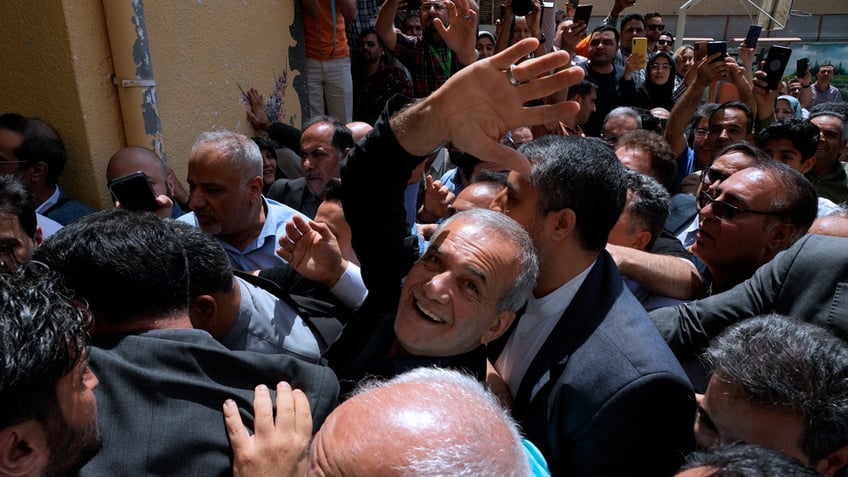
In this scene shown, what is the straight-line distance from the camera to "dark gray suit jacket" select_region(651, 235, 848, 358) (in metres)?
1.96

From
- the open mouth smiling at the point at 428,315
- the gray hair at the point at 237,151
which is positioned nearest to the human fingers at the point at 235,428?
the open mouth smiling at the point at 428,315

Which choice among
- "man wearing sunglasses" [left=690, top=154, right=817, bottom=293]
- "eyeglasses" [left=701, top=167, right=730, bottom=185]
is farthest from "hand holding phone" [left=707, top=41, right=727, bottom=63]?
"man wearing sunglasses" [left=690, top=154, right=817, bottom=293]

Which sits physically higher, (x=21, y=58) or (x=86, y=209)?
(x=21, y=58)

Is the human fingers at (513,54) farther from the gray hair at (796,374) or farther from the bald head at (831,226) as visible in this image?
the bald head at (831,226)

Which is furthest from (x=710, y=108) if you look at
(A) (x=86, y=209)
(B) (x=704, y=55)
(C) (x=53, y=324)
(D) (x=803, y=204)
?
(C) (x=53, y=324)

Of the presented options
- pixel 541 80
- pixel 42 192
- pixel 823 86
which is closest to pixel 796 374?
pixel 541 80

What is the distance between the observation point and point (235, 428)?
→ 1.39 meters

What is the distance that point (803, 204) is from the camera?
8.63ft

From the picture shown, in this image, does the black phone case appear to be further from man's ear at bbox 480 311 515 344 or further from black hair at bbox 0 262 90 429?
black hair at bbox 0 262 90 429

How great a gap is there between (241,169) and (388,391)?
2291mm

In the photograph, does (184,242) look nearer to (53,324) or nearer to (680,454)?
(53,324)

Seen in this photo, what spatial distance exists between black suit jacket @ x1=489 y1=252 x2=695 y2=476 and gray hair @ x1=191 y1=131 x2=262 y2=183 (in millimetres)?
2026

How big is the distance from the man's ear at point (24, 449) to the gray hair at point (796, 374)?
5.30 feet

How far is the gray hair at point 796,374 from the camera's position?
1488 millimetres
